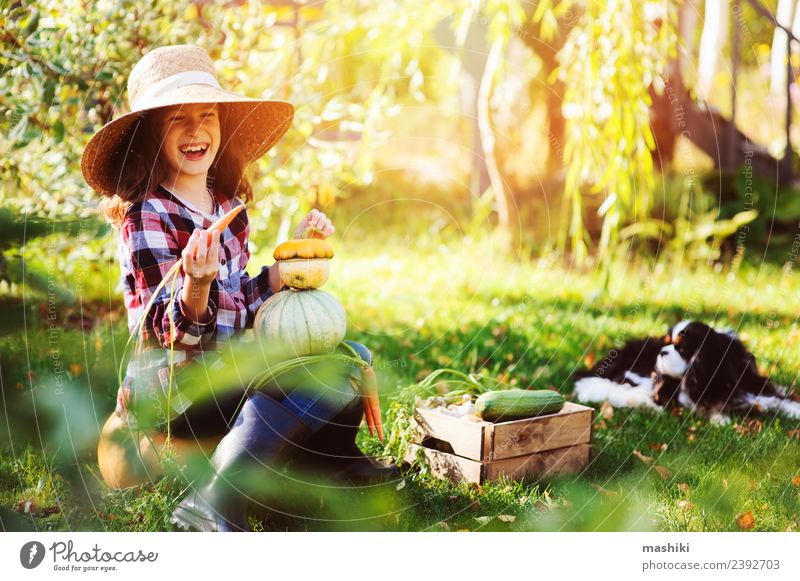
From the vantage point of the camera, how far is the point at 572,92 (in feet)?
12.3

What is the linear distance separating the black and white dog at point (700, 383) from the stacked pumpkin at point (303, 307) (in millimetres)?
1248

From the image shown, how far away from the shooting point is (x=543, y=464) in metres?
2.53

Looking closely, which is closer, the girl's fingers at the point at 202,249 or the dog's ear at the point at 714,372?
the girl's fingers at the point at 202,249

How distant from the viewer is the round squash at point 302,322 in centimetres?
221

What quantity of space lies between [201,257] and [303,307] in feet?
1.05

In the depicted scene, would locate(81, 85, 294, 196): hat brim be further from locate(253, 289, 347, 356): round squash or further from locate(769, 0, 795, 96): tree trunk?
locate(769, 0, 795, 96): tree trunk

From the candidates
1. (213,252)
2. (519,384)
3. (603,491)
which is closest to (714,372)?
(519,384)

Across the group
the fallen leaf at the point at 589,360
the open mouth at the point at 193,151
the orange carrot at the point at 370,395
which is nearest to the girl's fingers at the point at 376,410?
the orange carrot at the point at 370,395

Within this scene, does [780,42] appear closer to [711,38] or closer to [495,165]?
[711,38]

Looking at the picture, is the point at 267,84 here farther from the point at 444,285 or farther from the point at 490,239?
the point at 490,239

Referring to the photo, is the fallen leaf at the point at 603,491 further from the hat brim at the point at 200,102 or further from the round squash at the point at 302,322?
the hat brim at the point at 200,102

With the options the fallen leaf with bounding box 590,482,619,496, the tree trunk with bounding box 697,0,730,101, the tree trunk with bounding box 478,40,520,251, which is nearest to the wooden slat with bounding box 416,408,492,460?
the fallen leaf with bounding box 590,482,619,496
